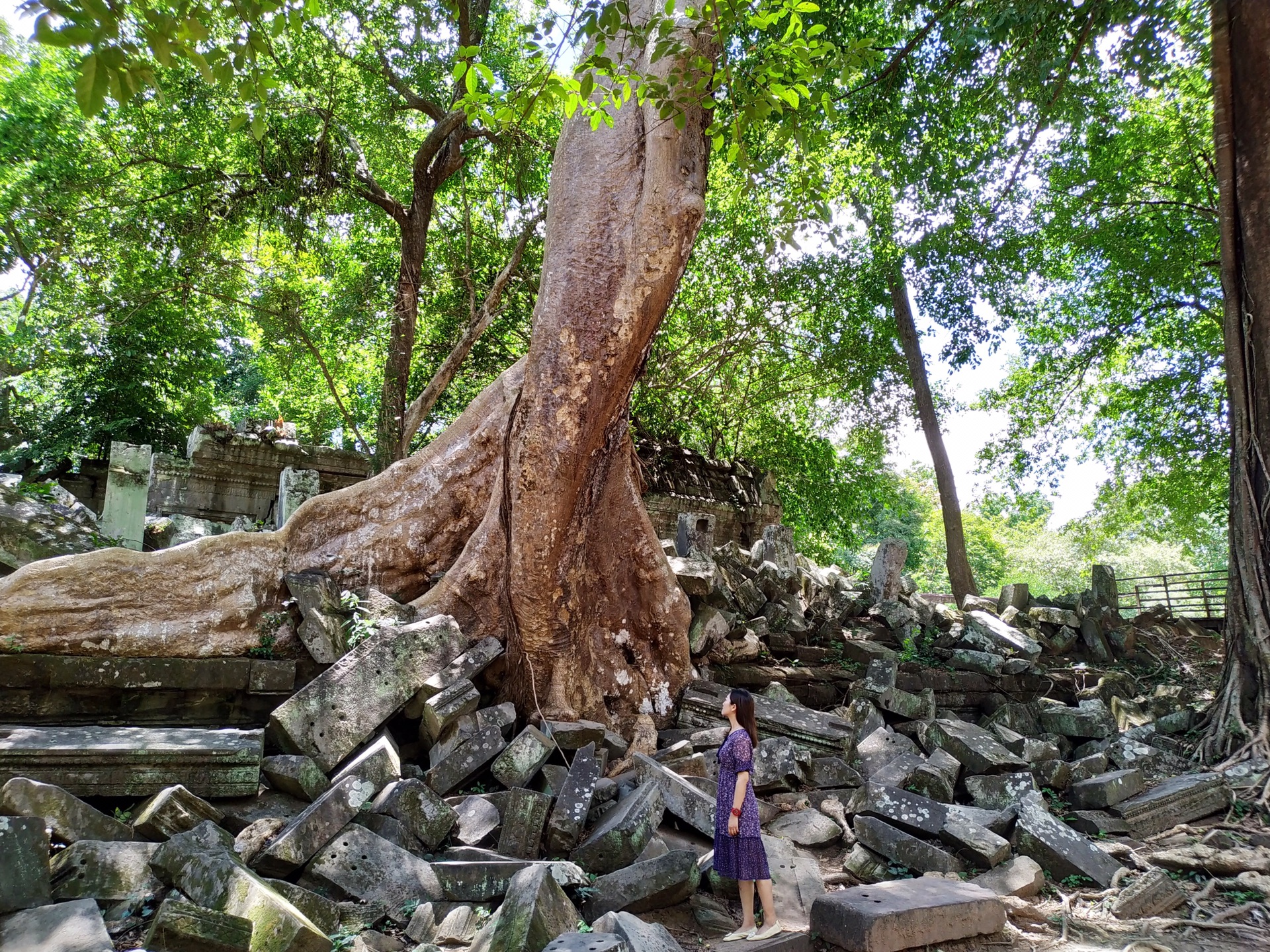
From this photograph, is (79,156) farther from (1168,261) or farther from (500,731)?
(1168,261)

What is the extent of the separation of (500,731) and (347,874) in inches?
47.5

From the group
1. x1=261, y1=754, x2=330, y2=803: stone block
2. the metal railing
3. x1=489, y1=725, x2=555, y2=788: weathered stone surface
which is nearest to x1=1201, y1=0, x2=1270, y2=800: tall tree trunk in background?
x1=489, y1=725, x2=555, y2=788: weathered stone surface

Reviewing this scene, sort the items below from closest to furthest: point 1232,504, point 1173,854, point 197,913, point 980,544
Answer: point 197,913
point 1173,854
point 1232,504
point 980,544

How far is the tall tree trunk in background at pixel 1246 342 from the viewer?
5.43 metres

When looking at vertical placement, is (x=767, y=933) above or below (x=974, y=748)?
below

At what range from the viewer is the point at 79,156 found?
929 centimetres

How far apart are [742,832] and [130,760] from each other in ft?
8.85

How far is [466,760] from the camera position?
13.2ft

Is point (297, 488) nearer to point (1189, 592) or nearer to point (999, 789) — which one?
point (999, 789)

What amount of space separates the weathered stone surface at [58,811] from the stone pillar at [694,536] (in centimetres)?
497

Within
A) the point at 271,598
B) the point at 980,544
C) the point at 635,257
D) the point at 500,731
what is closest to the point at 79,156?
the point at 271,598

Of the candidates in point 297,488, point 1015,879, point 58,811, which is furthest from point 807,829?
point 297,488

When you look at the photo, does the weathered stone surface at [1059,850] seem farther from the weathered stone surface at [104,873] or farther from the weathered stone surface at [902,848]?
the weathered stone surface at [104,873]

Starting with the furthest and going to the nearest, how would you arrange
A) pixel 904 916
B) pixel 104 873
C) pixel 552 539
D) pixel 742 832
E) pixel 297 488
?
pixel 297 488 → pixel 552 539 → pixel 742 832 → pixel 904 916 → pixel 104 873
